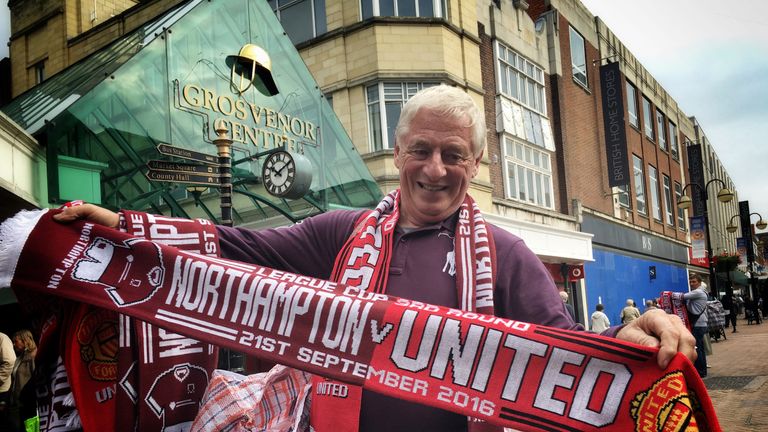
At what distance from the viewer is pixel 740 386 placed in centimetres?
1029

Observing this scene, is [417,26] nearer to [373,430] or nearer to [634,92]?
[373,430]

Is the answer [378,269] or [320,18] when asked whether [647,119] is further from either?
[378,269]

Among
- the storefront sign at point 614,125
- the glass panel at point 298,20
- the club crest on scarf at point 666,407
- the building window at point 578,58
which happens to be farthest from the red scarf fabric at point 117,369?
the storefront sign at point 614,125

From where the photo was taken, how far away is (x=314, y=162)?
13117 mm

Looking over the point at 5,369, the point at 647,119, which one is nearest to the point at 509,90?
the point at 647,119

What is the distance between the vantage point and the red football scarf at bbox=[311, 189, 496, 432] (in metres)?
1.98

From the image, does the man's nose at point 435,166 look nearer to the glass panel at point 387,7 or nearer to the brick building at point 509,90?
the brick building at point 509,90

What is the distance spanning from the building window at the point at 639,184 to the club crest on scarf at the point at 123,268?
2915 cm

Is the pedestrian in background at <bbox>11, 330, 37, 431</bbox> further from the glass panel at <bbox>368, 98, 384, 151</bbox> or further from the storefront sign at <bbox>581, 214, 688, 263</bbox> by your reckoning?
the storefront sign at <bbox>581, 214, 688, 263</bbox>

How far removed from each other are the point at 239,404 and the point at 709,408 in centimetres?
138

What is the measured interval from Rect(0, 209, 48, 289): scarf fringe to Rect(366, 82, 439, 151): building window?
14203 mm

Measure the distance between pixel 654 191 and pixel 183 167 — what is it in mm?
29298

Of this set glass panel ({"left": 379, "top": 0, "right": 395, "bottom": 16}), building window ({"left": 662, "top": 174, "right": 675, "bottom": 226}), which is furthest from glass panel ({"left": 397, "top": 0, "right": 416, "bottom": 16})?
building window ({"left": 662, "top": 174, "right": 675, "bottom": 226})

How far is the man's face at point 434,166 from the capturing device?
2.21m
